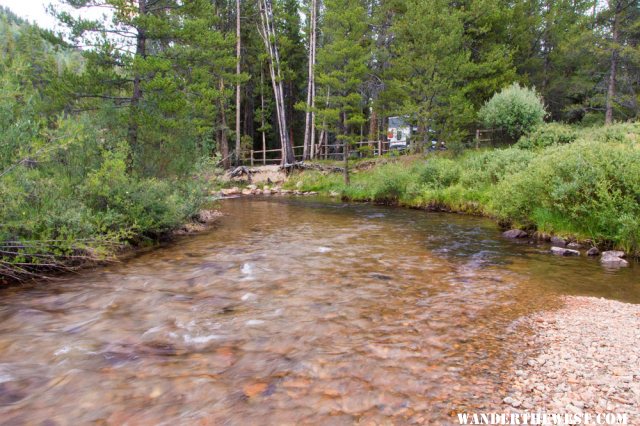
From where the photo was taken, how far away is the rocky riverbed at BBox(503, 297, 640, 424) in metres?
2.78

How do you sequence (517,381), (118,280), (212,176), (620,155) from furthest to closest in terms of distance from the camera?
(212,176) → (620,155) → (118,280) → (517,381)

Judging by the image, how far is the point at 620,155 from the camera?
26.5ft

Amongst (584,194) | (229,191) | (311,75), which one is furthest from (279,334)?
(311,75)

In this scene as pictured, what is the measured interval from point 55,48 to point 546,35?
103ft

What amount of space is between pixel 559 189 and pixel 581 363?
19.7 ft

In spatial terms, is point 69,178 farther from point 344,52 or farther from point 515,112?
point 515,112

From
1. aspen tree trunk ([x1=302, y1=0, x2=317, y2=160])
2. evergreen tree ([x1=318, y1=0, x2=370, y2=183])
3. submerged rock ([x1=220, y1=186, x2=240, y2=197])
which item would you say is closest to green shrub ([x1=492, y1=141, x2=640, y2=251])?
evergreen tree ([x1=318, y1=0, x2=370, y2=183])

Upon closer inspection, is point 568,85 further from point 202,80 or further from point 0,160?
point 0,160

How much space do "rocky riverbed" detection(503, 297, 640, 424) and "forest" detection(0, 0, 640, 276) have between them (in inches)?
234

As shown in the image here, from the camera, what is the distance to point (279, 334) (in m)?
4.19

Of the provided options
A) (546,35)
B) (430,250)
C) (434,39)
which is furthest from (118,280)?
(546,35)

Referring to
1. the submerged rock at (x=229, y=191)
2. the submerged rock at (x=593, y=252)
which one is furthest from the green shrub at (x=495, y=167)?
the submerged rock at (x=229, y=191)

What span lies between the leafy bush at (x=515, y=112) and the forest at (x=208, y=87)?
160 cm

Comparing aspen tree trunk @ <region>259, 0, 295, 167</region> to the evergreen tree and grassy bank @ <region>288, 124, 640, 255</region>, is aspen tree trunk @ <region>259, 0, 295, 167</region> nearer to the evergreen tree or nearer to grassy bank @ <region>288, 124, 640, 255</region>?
the evergreen tree
